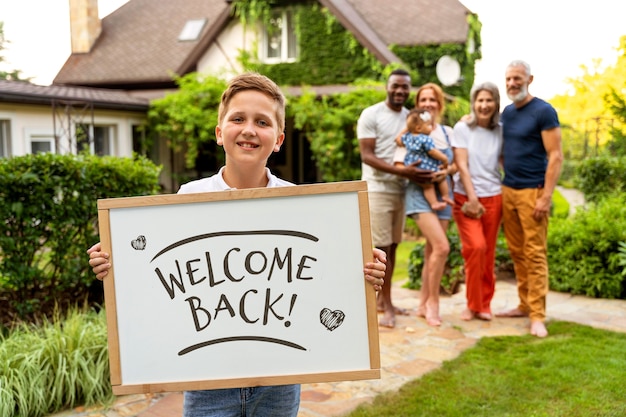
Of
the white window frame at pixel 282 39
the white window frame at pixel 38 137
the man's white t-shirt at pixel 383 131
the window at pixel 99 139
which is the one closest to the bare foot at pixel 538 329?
the man's white t-shirt at pixel 383 131

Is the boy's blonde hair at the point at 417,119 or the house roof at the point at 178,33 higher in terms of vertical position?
the house roof at the point at 178,33

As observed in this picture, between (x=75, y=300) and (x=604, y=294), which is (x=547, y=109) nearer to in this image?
(x=604, y=294)

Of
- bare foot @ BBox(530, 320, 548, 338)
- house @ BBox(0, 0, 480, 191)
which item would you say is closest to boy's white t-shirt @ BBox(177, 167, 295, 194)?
bare foot @ BBox(530, 320, 548, 338)

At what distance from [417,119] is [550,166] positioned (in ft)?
3.75

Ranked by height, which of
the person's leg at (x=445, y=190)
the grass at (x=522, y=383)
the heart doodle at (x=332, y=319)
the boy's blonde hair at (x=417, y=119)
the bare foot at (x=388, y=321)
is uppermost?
the boy's blonde hair at (x=417, y=119)

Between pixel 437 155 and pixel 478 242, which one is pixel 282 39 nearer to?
pixel 437 155

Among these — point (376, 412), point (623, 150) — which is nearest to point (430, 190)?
point (376, 412)

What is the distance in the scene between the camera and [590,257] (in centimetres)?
612

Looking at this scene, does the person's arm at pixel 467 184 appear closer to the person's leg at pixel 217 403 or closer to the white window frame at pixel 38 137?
the person's leg at pixel 217 403

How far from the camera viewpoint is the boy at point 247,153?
1.94 m

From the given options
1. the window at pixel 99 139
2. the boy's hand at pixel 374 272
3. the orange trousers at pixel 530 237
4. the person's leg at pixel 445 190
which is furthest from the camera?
the window at pixel 99 139

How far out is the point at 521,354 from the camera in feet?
13.7

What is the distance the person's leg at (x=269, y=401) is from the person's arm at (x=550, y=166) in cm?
332

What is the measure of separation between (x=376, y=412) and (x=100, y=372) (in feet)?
5.60
